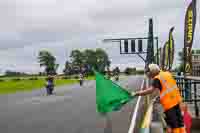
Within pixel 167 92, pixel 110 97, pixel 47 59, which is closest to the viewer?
pixel 167 92

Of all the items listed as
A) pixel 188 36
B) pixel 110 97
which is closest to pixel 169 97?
pixel 110 97

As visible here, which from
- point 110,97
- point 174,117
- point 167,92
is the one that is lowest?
point 174,117

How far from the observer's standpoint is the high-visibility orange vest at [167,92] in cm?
846

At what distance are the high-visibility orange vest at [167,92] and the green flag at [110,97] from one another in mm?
714

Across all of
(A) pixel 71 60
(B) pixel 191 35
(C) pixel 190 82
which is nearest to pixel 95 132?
(C) pixel 190 82

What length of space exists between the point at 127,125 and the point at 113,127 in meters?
0.52

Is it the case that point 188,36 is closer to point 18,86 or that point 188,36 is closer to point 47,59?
point 18,86

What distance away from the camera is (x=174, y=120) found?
847cm

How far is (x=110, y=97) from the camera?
8.91m

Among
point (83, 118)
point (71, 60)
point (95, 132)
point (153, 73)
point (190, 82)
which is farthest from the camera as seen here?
point (71, 60)

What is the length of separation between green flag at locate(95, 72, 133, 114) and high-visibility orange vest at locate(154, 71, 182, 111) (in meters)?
0.71

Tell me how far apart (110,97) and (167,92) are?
1.18m

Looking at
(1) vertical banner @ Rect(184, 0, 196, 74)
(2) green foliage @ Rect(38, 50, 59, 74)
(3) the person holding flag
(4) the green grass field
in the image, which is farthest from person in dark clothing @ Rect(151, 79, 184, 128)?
(2) green foliage @ Rect(38, 50, 59, 74)

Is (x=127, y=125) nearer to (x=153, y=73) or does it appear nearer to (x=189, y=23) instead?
(x=189, y=23)
